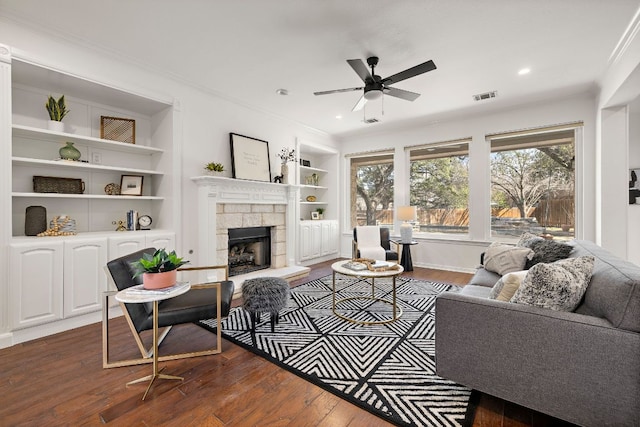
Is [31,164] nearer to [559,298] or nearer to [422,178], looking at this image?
[559,298]

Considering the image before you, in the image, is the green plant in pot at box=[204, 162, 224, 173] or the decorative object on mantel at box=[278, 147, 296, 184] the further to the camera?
the decorative object on mantel at box=[278, 147, 296, 184]

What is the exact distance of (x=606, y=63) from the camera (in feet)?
10.3

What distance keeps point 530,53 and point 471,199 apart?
251 cm

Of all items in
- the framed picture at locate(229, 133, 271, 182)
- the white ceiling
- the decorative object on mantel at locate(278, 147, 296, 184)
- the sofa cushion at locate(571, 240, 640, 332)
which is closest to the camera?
the sofa cushion at locate(571, 240, 640, 332)

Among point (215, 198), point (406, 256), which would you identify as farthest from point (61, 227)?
point (406, 256)

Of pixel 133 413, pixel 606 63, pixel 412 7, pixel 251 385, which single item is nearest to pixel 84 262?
pixel 133 413

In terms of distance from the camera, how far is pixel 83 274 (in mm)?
2822

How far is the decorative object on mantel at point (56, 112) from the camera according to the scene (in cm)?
280

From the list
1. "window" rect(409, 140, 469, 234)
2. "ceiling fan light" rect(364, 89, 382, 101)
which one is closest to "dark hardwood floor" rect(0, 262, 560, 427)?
"ceiling fan light" rect(364, 89, 382, 101)

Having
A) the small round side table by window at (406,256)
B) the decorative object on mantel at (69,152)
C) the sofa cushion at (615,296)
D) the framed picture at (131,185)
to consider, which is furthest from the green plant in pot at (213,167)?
the sofa cushion at (615,296)

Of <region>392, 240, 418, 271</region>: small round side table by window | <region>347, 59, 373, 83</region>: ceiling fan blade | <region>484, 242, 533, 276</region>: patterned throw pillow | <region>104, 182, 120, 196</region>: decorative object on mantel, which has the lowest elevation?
<region>392, 240, 418, 271</region>: small round side table by window

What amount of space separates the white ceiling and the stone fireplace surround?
1414 millimetres

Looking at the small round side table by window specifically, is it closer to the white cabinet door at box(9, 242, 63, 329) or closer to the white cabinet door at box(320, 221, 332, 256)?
the white cabinet door at box(320, 221, 332, 256)

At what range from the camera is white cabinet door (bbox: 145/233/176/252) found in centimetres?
332
